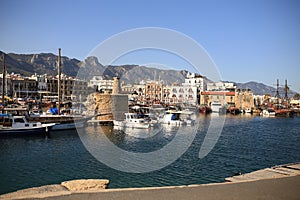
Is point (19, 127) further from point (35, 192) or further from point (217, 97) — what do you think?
point (217, 97)

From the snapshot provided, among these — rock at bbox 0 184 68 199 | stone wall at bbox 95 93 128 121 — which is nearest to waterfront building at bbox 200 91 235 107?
stone wall at bbox 95 93 128 121

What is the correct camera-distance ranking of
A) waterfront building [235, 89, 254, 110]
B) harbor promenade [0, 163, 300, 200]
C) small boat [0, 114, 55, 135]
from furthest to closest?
waterfront building [235, 89, 254, 110], small boat [0, 114, 55, 135], harbor promenade [0, 163, 300, 200]

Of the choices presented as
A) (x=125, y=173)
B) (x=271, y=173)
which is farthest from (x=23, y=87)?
(x=271, y=173)

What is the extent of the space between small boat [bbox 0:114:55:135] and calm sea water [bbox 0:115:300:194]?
4.20 ft

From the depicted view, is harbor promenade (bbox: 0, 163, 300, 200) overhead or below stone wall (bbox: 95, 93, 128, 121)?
below

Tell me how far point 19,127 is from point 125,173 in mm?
16947

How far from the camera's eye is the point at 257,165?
1711 centimetres

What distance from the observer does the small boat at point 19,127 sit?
1067 inches

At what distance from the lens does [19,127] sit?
27.9 m

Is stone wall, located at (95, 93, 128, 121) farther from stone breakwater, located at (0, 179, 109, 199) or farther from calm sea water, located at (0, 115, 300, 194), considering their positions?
stone breakwater, located at (0, 179, 109, 199)

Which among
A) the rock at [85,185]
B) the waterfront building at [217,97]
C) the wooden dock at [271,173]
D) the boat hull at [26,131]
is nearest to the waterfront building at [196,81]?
the waterfront building at [217,97]

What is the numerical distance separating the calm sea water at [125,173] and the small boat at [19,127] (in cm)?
128

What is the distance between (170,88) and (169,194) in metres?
85.8

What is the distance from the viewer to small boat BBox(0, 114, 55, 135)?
27.1 metres
